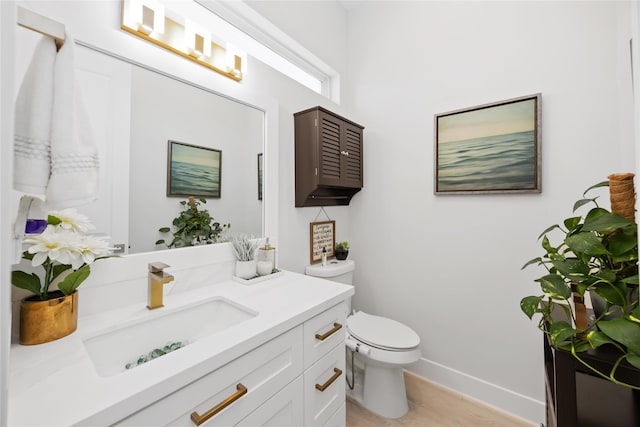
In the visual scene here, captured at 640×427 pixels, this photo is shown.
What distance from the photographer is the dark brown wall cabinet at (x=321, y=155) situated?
165 centimetres

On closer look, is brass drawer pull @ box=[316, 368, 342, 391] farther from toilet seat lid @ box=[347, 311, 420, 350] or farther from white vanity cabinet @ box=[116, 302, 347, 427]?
toilet seat lid @ box=[347, 311, 420, 350]

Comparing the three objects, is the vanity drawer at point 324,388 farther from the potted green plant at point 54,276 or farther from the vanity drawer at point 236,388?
the potted green plant at point 54,276

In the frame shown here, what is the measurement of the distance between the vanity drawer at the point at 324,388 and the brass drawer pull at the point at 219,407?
1.00 ft

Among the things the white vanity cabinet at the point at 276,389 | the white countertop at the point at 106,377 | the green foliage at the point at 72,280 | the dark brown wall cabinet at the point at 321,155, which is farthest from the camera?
the dark brown wall cabinet at the point at 321,155

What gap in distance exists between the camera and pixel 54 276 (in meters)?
0.79

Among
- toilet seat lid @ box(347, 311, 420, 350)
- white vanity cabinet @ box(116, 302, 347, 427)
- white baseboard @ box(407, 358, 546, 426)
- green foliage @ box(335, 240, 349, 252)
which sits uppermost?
green foliage @ box(335, 240, 349, 252)

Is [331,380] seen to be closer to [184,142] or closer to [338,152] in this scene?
[184,142]

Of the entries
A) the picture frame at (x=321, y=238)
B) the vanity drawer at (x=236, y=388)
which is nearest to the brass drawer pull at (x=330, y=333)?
the vanity drawer at (x=236, y=388)

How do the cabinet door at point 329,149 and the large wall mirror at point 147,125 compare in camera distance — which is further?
the cabinet door at point 329,149

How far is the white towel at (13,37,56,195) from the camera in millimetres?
537

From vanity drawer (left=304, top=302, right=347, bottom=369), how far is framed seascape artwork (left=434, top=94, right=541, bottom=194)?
3.75ft

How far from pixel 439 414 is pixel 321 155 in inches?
67.1

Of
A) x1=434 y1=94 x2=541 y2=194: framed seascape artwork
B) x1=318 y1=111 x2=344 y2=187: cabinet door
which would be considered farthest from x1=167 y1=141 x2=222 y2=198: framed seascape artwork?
x1=434 y1=94 x2=541 y2=194: framed seascape artwork

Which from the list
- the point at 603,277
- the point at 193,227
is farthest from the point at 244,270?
the point at 603,277
